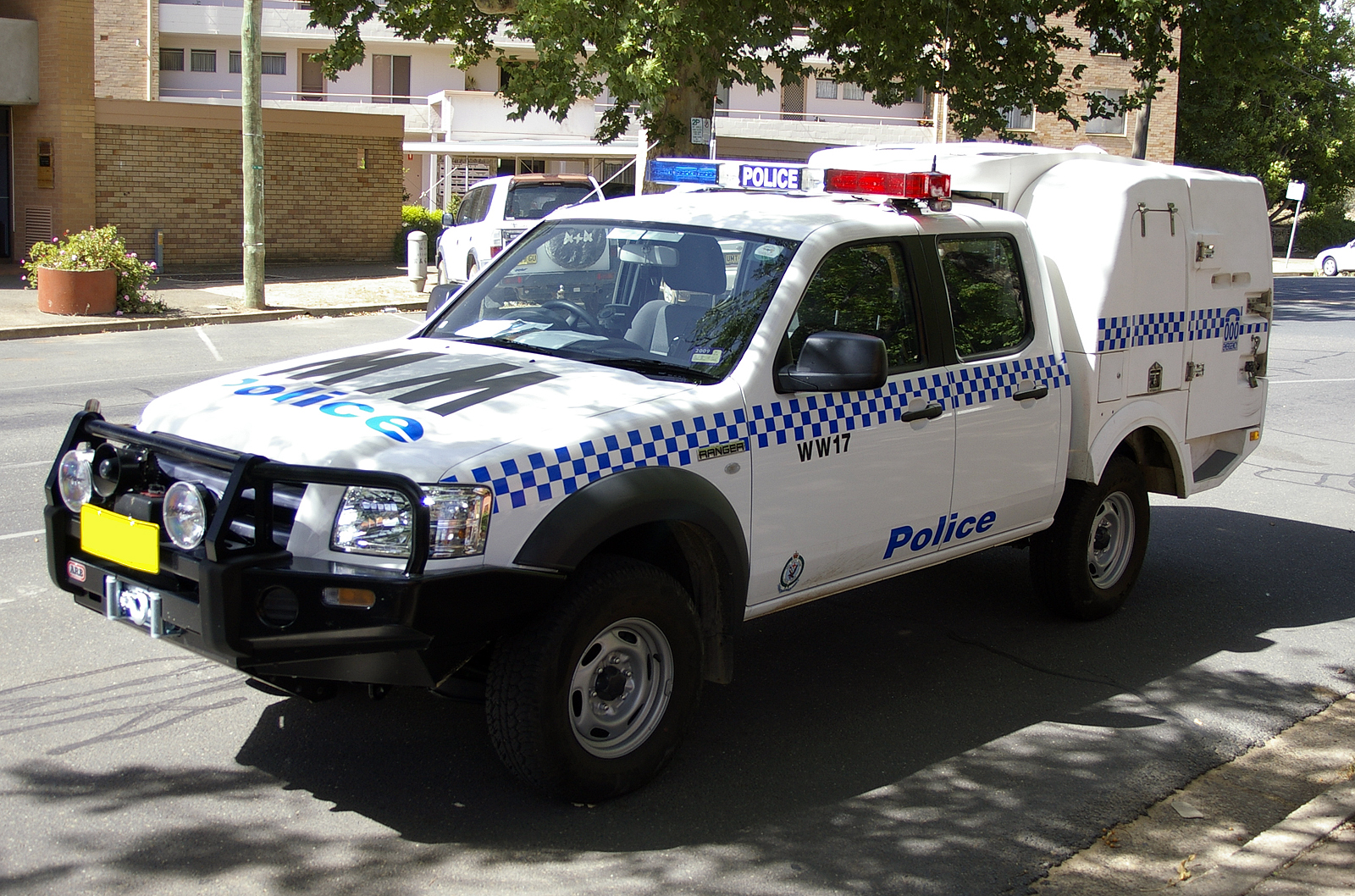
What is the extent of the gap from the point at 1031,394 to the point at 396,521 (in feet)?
9.77

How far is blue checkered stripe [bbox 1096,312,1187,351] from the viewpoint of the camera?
228 inches

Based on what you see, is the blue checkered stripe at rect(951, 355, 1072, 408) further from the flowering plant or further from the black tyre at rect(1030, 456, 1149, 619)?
the flowering plant

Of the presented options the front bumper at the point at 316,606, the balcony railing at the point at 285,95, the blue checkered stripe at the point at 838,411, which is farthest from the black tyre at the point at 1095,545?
the balcony railing at the point at 285,95

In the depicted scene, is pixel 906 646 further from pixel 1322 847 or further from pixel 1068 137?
pixel 1068 137

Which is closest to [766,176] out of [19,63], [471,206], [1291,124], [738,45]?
[738,45]

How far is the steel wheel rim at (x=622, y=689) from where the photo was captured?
13.3ft

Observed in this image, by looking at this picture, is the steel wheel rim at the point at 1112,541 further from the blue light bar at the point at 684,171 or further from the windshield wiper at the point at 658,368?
the windshield wiper at the point at 658,368

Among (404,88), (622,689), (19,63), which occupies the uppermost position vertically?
(404,88)

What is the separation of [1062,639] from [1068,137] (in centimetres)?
4491

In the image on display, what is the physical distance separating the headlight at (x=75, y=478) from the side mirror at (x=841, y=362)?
2338 mm

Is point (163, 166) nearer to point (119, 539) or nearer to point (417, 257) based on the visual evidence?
point (417, 257)

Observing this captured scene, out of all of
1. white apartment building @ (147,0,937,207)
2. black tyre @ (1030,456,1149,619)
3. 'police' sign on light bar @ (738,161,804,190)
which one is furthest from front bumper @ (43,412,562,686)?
white apartment building @ (147,0,937,207)

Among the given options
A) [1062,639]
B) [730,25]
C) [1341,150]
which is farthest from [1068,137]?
[1062,639]

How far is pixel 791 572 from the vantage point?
463cm
